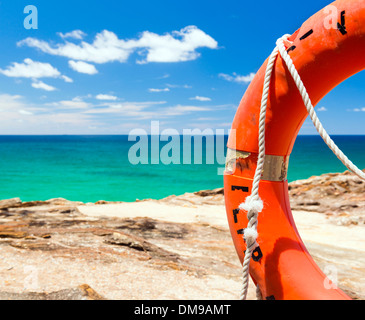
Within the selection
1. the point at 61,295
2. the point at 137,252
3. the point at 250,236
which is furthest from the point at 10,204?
the point at 250,236

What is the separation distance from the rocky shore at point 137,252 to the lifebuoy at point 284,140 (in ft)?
3.31

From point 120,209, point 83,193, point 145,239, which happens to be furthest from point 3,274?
point 83,193

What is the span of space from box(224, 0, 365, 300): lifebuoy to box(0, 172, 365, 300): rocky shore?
101 cm

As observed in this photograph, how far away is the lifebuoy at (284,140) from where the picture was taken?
1.41 m

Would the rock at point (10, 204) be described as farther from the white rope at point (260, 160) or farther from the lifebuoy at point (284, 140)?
the white rope at point (260, 160)

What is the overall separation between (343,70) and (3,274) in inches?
108

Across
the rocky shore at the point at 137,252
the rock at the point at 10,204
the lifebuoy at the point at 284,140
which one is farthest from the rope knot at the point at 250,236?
the rock at the point at 10,204

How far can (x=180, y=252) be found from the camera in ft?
10.9

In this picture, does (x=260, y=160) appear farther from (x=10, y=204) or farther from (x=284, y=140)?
(x=10, y=204)

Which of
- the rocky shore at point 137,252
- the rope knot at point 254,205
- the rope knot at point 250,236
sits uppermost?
the rope knot at point 254,205

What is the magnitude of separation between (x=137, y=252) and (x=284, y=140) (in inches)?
83.1

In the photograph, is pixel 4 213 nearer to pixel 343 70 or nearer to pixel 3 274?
pixel 3 274

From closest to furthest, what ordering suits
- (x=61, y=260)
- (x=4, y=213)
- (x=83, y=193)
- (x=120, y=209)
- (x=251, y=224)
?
(x=251, y=224), (x=61, y=260), (x=4, y=213), (x=120, y=209), (x=83, y=193)

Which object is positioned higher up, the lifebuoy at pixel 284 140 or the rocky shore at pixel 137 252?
the lifebuoy at pixel 284 140
